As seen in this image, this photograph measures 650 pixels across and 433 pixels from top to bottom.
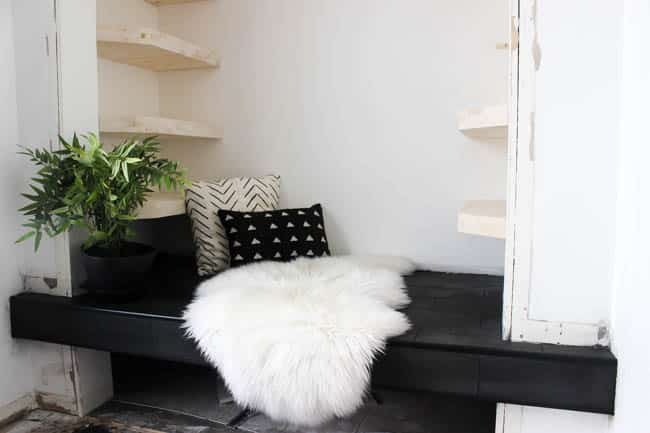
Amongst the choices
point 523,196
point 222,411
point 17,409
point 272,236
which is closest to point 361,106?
point 272,236

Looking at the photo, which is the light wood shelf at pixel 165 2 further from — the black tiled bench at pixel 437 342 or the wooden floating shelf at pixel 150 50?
the black tiled bench at pixel 437 342

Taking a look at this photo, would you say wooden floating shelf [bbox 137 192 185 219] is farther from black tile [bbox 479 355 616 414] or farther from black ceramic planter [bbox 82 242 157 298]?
black tile [bbox 479 355 616 414]

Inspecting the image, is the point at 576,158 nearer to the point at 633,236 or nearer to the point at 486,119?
the point at 633,236

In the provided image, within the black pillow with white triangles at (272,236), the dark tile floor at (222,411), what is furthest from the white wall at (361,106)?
the dark tile floor at (222,411)

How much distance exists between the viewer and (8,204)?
1642 millimetres

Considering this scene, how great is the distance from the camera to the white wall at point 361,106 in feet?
6.43

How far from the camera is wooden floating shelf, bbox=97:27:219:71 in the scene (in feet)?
6.09

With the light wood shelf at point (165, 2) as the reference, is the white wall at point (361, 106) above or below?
below

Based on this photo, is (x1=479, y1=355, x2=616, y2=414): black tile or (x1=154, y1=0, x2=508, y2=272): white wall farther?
(x1=154, y1=0, x2=508, y2=272): white wall

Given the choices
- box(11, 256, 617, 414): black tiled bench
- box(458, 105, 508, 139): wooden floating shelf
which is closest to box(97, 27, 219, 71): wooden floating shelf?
box(11, 256, 617, 414): black tiled bench

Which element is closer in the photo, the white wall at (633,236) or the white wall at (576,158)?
the white wall at (633,236)

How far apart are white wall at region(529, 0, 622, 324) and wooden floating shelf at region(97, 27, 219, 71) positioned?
1.39m

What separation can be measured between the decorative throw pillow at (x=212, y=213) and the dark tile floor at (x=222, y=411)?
1.48 ft

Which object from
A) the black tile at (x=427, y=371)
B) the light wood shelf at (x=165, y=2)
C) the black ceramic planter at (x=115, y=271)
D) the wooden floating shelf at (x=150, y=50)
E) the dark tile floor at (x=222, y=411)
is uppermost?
the light wood shelf at (x=165, y=2)
